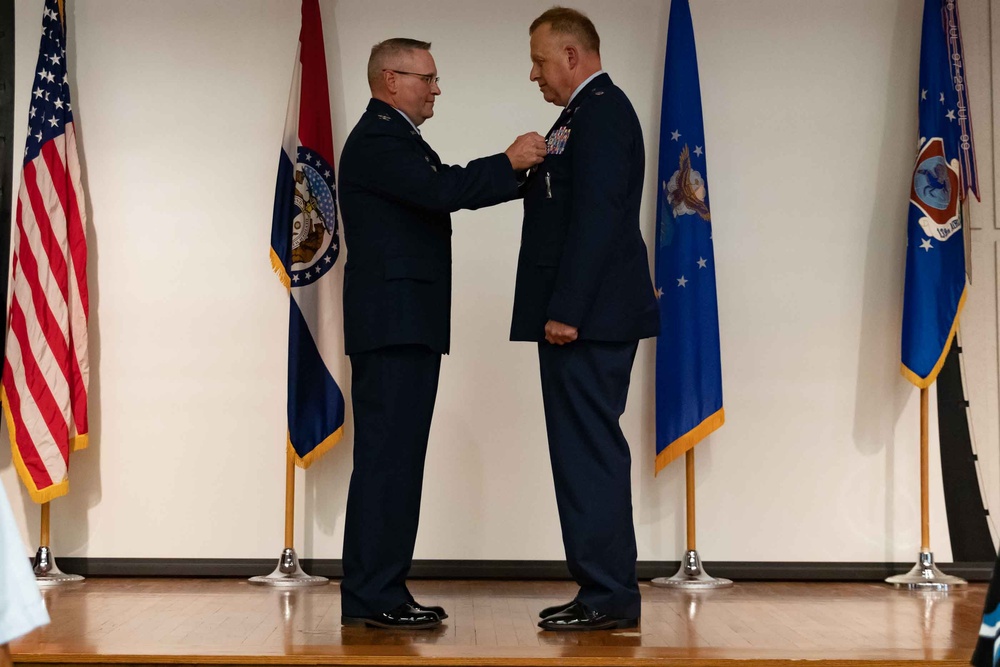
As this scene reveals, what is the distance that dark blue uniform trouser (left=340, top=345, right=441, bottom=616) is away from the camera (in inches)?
116

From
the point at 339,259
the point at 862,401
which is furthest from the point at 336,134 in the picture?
the point at 862,401

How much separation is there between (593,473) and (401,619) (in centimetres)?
67

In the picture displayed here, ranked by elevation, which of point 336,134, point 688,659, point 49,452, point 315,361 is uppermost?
point 336,134

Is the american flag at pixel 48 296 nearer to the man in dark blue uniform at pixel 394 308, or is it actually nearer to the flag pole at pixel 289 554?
the flag pole at pixel 289 554

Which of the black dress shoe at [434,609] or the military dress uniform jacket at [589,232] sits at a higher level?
the military dress uniform jacket at [589,232]

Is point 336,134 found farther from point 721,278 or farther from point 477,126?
point 721,278

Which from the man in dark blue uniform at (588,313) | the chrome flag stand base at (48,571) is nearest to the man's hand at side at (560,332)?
Result: the man in dark blue uniform at (588,313)

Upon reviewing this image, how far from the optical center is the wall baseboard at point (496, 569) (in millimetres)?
4137

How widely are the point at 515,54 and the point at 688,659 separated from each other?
260 cm

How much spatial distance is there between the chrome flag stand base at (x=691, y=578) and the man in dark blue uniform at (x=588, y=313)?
3.53 ft

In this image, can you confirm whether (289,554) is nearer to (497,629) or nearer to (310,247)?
(310,247)

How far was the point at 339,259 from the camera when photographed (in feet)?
13.6

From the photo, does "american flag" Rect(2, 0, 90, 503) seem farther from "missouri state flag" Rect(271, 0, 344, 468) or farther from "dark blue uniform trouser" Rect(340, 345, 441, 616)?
"dark blue uniform trouser" Rect(340, 345, 441, 616)

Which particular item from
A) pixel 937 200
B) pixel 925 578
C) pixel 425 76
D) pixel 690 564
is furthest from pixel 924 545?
pixel 425 76
